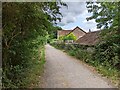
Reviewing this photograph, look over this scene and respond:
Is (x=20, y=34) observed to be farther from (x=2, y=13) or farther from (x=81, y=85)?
(x=81, y=85)

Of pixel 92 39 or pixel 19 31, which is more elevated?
pixel 19 31

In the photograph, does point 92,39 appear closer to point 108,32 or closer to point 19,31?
point 108,32

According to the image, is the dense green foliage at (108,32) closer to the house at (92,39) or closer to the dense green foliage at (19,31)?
the house at (92,39)

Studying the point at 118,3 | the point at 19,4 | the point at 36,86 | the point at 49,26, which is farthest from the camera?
the point at 118,3

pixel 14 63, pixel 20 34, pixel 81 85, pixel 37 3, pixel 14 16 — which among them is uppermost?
pixel 37 3

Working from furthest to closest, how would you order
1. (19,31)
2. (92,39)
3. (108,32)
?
1. (92,39)
2. (108,32)
3. (19,31)

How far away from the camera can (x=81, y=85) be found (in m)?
8.48

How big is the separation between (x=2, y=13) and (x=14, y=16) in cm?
52

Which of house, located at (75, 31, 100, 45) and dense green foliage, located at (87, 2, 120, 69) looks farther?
house, located at (75, 31, 100, 45)

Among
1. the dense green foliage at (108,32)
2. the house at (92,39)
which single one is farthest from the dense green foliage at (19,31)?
the house at (92,39)

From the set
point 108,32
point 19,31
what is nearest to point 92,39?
point 108,32

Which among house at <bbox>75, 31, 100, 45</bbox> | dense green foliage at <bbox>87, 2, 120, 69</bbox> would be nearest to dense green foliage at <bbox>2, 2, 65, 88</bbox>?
dense green foliage at <bbox>87, 2, 120, 69</bbox>

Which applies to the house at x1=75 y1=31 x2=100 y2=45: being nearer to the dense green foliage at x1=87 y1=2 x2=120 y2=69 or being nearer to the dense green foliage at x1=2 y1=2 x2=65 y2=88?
the dense green foliage at x1=87 y1=2 x2=120 y2=69

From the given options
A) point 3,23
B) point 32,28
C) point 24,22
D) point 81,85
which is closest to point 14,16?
point 3,23
